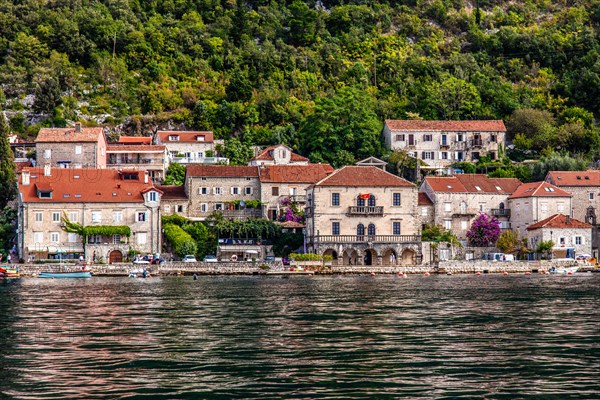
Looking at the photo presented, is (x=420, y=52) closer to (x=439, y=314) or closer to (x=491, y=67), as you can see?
(x=491, y=67)

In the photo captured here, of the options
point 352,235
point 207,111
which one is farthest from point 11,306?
point 207,111

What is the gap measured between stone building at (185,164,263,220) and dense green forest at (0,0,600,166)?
1053cm

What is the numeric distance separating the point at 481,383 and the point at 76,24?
97603 millimetres

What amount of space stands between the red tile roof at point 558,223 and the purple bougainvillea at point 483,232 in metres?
3.15

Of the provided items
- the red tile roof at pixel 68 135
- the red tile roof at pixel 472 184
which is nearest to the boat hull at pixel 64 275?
the red tile roof at pixel 68 135

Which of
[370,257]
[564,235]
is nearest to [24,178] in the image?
[370,257]

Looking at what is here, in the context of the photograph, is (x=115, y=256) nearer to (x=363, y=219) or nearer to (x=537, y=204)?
(x=363, y=219)

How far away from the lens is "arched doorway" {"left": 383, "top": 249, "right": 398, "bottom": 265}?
243ft

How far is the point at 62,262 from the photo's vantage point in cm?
6956

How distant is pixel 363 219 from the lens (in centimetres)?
7438

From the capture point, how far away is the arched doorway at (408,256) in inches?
2931

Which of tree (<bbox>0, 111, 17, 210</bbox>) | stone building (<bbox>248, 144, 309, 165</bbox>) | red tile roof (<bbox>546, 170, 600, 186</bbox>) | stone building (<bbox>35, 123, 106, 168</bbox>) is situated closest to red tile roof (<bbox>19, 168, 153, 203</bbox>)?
tree (<bbox>0, 111, 17, 210</bbox>)

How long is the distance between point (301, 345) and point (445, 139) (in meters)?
68.9

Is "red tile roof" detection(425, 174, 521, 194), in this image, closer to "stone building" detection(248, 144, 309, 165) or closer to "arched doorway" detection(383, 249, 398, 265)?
"arched doorway" detection(383, 249, 398, 265)
